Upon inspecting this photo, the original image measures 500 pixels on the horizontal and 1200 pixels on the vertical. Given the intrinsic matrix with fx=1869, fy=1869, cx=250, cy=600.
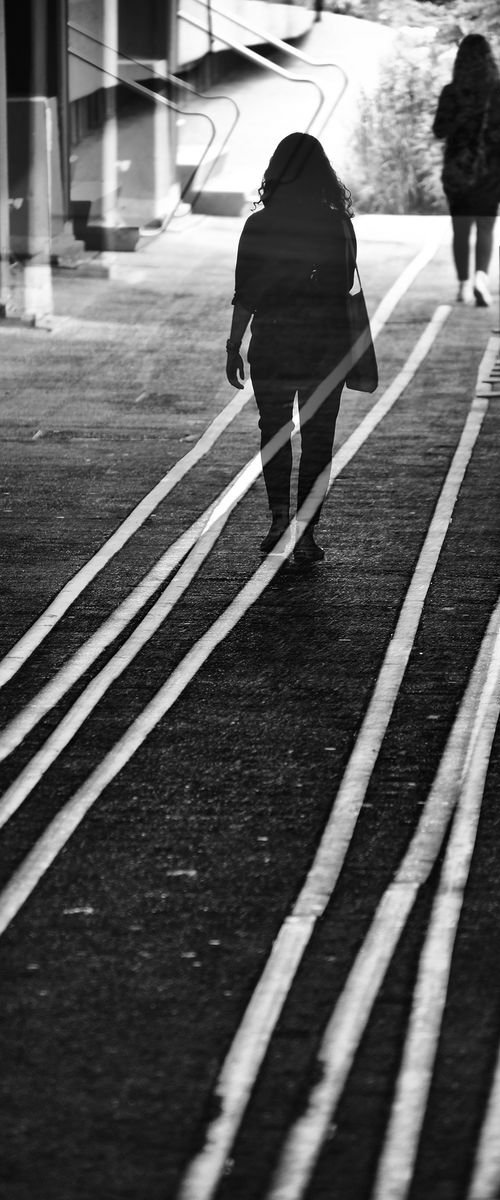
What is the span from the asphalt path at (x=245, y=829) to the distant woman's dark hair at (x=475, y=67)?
18.4 feet

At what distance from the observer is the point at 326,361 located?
7684 millimetres

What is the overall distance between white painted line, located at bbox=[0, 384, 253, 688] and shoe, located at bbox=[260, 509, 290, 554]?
661 millimetres

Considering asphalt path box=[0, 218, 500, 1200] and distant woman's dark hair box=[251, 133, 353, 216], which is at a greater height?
distant woman's dark hair box=[251, 133, 353, 216]

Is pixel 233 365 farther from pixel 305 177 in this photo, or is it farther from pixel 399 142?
pixel 399 142

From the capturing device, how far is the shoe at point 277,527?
7.99m

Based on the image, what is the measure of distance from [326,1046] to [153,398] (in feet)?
26.3

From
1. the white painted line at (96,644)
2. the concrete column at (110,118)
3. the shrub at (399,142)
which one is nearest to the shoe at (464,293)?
the shrub at (399,142)

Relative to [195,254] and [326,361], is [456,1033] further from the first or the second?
[195,254]

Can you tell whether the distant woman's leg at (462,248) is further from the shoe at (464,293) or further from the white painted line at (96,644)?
Result: the white painted line at (96,644)

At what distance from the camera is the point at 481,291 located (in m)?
14.7

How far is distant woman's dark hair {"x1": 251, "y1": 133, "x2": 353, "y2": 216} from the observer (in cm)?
749

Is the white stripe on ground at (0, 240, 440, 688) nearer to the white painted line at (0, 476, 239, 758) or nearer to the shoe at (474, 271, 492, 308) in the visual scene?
the white painted line at (0, 476, 239, 758)

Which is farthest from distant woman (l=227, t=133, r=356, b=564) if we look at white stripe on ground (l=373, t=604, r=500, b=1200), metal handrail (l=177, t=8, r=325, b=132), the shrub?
metal handrail (l=177, t=8, r=325, b=132)

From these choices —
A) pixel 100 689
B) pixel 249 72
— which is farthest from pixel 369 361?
pixel 249 72
